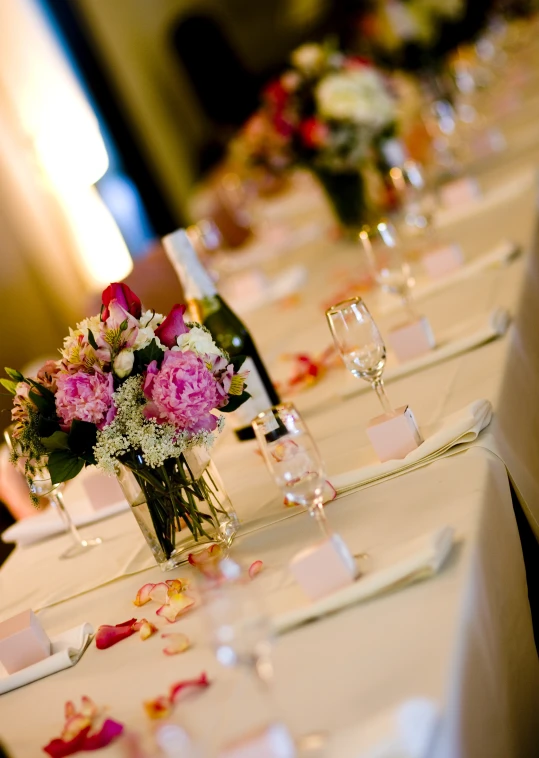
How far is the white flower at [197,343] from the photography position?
1.55 metres

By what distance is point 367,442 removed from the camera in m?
1.79

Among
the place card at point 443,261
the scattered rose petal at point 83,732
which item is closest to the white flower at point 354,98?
the place card at point 443,261

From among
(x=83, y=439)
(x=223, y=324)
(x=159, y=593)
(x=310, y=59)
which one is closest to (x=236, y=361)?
(x=83, y=439)

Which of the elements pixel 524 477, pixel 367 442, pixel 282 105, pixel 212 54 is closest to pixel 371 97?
pixel 282 105

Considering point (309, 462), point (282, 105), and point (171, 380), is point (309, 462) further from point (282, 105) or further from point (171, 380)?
point (282, 105)

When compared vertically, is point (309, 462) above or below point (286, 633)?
above

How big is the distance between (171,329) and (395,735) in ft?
2.64

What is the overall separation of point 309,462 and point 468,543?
0.24 m

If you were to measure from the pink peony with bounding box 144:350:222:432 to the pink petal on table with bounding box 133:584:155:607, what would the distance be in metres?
0.28

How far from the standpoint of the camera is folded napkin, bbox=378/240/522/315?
2.47m

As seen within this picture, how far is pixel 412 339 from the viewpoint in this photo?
2080 mm

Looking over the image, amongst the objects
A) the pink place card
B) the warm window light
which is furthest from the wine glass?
the warm window light

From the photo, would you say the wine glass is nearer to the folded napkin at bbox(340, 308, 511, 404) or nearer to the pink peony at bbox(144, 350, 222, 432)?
the pink peony at bbox(144, 350, 222, 432)

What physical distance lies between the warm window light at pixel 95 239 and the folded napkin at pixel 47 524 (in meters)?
4.81
